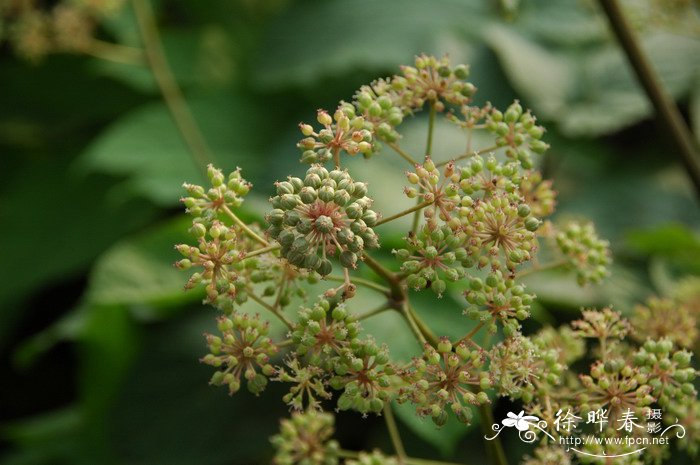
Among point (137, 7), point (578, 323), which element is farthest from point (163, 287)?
point (578, 323)

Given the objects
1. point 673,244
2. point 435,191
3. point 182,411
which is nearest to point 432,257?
point 435,191

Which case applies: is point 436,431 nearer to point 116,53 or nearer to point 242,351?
point 242,351

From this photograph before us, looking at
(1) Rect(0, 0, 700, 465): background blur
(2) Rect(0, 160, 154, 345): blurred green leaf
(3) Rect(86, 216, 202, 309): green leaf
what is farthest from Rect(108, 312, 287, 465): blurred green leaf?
(2) Rect(0, 160, 154, 345): blurred green leaf

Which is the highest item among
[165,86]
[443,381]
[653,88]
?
[165,86]

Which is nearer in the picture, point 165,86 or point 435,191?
point 435,191

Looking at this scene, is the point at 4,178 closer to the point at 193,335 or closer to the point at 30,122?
the point at 30,122

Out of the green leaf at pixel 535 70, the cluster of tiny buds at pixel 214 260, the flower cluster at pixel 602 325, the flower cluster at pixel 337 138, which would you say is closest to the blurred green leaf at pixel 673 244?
the green leaf at pixel 535 70
